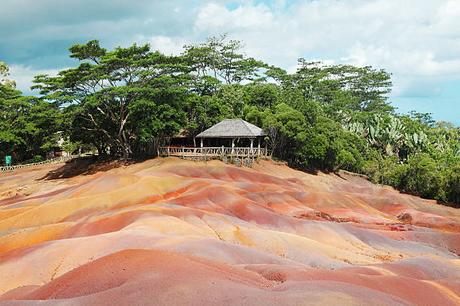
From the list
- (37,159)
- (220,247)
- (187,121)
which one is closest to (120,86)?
(187,121)

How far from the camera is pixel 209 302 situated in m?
10.4

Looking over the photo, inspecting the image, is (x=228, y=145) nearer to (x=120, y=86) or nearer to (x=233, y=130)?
(x=233, y=130)

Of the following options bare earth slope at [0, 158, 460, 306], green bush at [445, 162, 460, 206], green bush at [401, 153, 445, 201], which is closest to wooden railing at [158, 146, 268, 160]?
bare earth slope at [0, 158, 460, 306]

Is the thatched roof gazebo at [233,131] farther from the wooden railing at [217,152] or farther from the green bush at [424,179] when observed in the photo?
the green bush at [424,179]

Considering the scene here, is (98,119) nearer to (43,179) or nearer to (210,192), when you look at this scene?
(43,179)

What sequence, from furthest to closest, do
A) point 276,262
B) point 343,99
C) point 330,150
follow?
point 343,99 → point 330,150 → point 276,262

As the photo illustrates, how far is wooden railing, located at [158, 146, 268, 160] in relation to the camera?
5691cm

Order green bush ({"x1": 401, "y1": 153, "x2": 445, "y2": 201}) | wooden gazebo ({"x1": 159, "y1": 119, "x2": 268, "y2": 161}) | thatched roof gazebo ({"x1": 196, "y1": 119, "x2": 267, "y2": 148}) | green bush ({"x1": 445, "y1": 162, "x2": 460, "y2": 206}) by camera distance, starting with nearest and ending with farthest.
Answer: green bush ({"x1": 445, "y1": 162, "x2": 460, "y2": 206}) < green bush ({"x1": 401, "y1": 153, "x2": 445, "y2": 201}) < wooden gazebo ({"x1": 159, "y1": 119, "x2": 268, "y2": 161}) < thatched roof gazebo ({"x1": 196, "y1": 119, "x2": 267, "y2": 148})

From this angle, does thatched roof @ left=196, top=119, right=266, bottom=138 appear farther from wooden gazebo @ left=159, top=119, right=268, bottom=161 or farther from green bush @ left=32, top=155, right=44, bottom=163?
green bush @ left=32, top=155, right=44, bottom=163

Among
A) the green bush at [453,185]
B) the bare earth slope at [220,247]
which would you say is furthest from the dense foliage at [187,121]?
the bare earth slope at [220,247]

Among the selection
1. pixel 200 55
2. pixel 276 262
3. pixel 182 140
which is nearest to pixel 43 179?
pixel 182 140

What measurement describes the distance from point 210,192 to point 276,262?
15137 millimetres

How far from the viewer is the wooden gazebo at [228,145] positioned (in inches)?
2245

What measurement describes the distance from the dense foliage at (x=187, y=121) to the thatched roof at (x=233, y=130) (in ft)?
6.07
